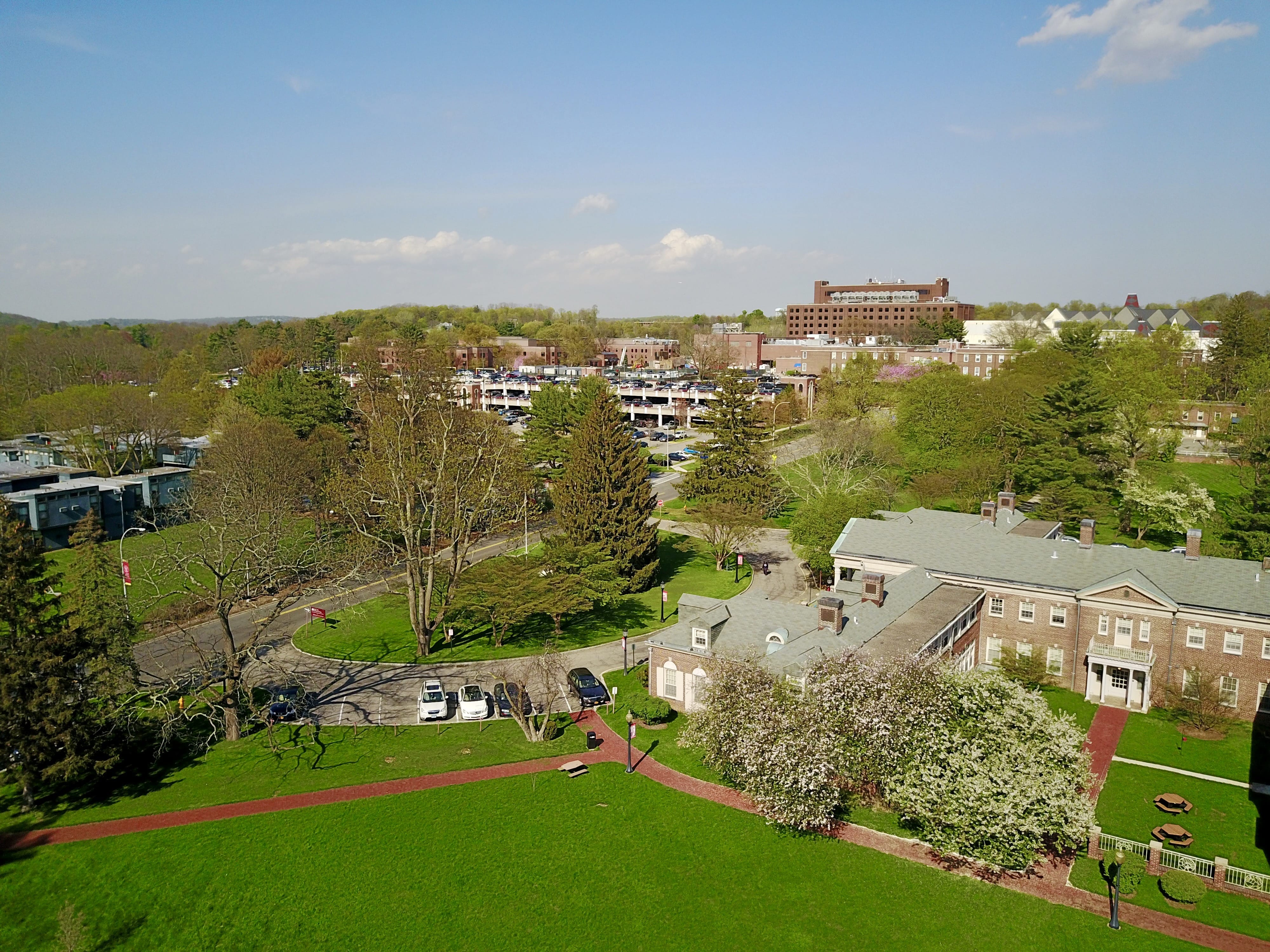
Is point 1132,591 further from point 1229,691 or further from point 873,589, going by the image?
point 873,589

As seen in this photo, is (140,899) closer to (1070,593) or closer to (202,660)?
(202,660)

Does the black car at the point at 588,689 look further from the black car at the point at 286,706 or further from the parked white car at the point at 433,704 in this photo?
the black car at the point at 286,706

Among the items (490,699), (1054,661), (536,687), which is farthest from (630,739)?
(1054,661)

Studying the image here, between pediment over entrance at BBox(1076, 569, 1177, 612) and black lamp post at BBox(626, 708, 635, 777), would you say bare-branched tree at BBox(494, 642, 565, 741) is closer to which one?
black lamp post at BBox(626, 708, 635, 777)

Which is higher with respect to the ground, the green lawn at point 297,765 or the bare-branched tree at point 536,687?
the bare-branched tree at point 536,687

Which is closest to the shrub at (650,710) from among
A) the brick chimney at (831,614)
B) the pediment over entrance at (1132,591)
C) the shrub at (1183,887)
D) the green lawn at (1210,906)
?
the brick chimney at (831,614)

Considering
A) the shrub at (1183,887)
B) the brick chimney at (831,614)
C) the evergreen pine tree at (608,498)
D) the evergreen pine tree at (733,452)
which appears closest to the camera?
the shrub at (1183,887)

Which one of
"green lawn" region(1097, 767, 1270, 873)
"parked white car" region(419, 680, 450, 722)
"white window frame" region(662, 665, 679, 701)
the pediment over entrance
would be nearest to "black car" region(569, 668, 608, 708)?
"white window frame" region(662, 665, 679, 701)

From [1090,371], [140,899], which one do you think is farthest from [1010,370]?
[140,899]
